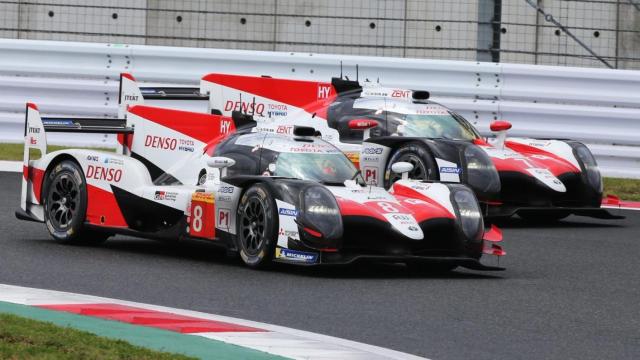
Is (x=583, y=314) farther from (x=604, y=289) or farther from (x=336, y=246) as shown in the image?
(x=336, y=246)

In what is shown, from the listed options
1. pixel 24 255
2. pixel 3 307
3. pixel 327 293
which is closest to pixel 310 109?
pixel 24 255

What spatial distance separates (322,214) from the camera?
34.8ft

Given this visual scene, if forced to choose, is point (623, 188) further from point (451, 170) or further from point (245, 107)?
point (245, 107)

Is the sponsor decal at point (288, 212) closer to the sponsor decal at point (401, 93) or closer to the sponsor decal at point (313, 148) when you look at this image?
the sponsor decal at point (313, 148)

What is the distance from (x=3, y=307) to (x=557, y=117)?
36.0 ft

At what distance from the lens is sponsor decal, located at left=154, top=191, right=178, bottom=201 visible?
11766mm

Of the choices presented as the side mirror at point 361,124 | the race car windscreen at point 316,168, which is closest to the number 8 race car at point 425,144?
the side mirror at point 361,124

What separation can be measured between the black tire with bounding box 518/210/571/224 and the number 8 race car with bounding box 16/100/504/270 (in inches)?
155

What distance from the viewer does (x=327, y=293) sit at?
9805mm

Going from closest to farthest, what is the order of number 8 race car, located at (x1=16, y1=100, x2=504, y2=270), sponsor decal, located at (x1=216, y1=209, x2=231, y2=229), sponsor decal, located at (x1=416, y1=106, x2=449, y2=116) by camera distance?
number 8 race car, located at (x1=16, y1=100, x2=504, y2=270)
sponsor decal, located at (x1=216, y1=209, x2=231, y2=229)
sponsor decal, located at (x1=416, y1=106, x2=449, y2=116)

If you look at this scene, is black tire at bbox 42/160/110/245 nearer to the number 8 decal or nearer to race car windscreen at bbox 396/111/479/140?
the number 8 decal

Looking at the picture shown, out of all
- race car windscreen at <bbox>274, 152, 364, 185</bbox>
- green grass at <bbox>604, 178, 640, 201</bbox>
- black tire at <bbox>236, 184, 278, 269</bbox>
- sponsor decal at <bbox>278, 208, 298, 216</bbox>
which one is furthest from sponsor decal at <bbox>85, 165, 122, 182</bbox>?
green grass at <bbox>604, 178, 640, 201</bbox>

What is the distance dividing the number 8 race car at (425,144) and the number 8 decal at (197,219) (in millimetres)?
3449

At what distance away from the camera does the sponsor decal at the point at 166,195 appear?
11.8 meters
